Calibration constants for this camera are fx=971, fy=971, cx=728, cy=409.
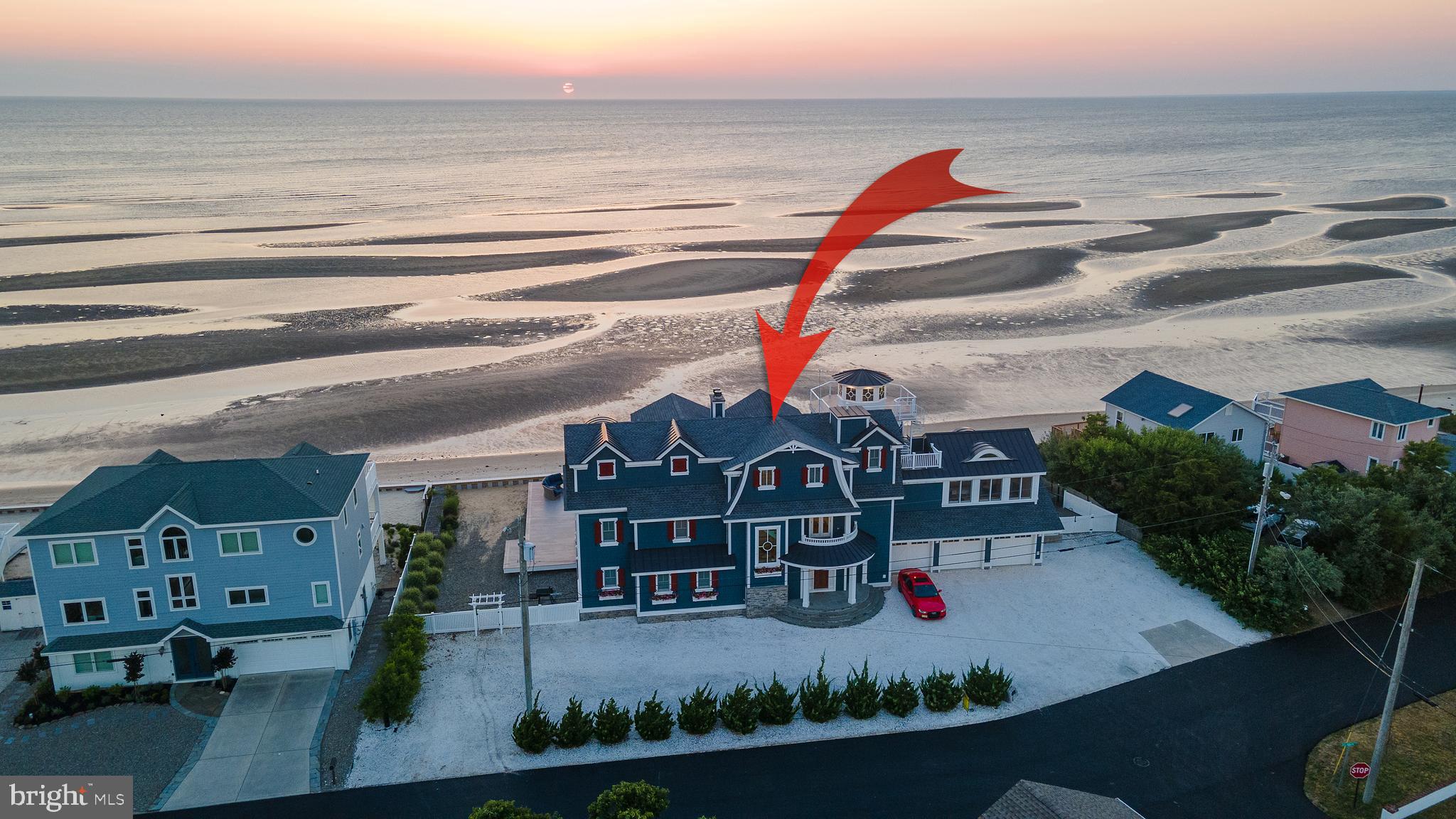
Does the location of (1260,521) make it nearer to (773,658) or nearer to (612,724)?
(773,658)

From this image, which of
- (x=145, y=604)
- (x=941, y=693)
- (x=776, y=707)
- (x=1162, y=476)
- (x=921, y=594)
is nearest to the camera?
(x=776, y=707)

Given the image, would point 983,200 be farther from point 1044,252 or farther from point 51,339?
point 51,339

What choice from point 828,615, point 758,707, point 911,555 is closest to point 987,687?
point 828,615

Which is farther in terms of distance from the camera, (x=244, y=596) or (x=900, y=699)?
(x=244, y=596)

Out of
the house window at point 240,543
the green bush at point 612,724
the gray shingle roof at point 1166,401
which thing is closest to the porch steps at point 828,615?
the green bush at point 612,724

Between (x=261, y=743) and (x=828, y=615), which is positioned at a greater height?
(x=828, y=615)
